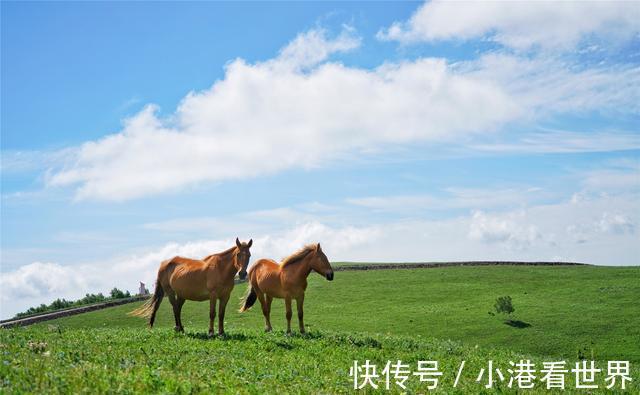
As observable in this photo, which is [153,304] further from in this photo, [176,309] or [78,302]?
[78,302]

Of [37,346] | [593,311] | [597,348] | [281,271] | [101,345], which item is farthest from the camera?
[593,311]

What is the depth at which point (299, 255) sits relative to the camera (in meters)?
26.2

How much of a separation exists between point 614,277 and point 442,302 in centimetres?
2049

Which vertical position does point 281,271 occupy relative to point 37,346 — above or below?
above

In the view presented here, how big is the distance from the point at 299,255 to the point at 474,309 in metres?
26.8

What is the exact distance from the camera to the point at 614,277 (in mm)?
60688

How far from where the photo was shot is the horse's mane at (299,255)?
26.1 metres

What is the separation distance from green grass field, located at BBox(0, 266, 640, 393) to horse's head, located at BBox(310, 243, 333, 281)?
2.66 m

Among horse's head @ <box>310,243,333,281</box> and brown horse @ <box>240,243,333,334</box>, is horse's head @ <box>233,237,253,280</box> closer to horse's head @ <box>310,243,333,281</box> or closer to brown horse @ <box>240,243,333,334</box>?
brown horse @ <box>240,243,333,334</box>

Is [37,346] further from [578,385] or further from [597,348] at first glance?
[597,348]

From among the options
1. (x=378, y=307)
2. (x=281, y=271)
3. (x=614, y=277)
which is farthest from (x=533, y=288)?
(x=281, y=271)

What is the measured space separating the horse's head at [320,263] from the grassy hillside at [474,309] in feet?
31.2

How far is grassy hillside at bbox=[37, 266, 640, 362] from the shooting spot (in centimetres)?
4062

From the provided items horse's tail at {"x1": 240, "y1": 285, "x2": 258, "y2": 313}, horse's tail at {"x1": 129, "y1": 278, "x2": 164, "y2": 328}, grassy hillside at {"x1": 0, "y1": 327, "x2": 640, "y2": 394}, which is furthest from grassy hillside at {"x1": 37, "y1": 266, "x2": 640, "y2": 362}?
→ grassy hillside at {"x1": 0, "y1": 327, "x2": 640, "y2": 394}
